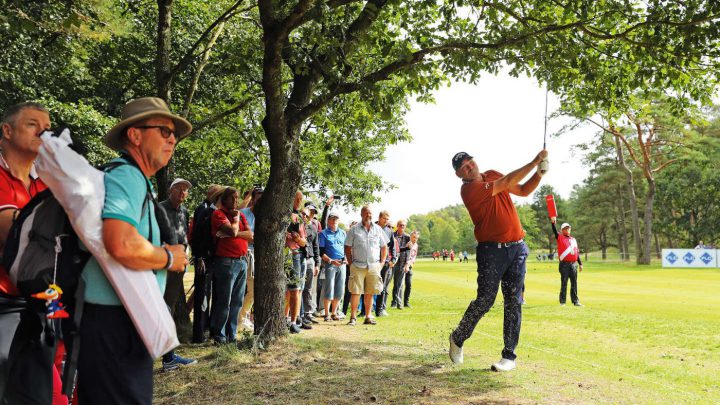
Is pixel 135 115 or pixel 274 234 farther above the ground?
pixel 135 115

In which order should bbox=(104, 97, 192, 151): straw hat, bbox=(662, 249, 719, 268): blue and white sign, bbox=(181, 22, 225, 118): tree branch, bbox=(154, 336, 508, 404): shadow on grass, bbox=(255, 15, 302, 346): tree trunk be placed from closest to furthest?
bbox=(104, 97, 192, 151): straw hat < bbox=(154, 336, 508, 404): shadow on grass < bbox=(255, 15, 302, 346): tree trunk < bbox=(181, 22, 225, 118): tree branch < bbox=(662, 249, 719, 268): blue and white sign

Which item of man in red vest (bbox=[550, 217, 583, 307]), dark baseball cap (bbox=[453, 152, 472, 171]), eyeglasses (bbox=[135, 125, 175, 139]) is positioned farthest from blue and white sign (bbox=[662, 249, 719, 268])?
eyeglasses (bbox=[135, 125, 175, 139])

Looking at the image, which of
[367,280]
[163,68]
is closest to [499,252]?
[367,280]

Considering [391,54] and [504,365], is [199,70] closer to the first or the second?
[391,54]

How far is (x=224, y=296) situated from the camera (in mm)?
8672

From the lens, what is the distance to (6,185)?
3762 millimetres

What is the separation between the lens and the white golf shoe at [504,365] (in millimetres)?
6961

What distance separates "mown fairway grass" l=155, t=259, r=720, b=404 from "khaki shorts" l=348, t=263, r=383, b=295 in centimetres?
76

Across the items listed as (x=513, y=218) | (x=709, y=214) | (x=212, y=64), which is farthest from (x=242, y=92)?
(x=709, y=214)

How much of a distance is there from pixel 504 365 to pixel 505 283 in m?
0.93

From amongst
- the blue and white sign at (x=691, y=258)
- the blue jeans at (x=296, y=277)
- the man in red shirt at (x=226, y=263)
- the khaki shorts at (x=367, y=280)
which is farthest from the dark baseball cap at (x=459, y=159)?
the blue and white sign at (x=691, y=258)

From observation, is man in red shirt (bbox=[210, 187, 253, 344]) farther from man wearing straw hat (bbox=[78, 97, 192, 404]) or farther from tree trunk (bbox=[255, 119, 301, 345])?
man wearing straw hat (bbox=[78, 97, 192, 404])

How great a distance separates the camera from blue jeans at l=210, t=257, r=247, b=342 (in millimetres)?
8656

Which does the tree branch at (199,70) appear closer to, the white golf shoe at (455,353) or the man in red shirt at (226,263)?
the man in red shirt at (226,263)
